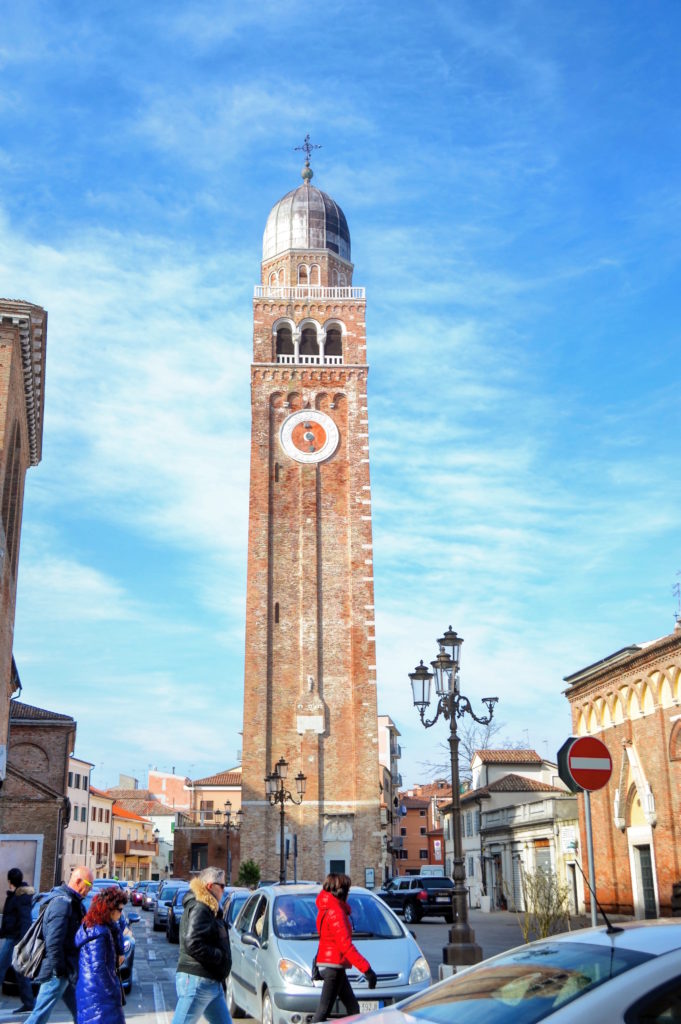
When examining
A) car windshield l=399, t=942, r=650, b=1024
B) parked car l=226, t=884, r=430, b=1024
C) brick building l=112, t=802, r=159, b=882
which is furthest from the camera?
brick building l=112, t=802, r=159, b=882

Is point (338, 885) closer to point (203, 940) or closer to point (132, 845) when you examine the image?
point (203, 940)

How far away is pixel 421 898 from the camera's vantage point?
37750mm

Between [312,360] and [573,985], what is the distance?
159 feet

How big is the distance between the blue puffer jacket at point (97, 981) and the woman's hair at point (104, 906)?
0.14 feet

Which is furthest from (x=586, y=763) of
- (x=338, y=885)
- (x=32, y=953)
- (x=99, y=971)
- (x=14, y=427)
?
(x=14, y=427)

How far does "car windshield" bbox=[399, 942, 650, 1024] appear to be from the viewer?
3.70 metres

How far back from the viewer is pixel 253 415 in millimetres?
49594

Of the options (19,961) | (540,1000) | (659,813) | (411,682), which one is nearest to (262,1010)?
(19,961)

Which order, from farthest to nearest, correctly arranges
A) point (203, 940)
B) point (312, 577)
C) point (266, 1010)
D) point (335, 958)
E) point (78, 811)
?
point (78, 811)
point (312, 577)
point (266, 1010)
point (335, 958)
point (203, 940)

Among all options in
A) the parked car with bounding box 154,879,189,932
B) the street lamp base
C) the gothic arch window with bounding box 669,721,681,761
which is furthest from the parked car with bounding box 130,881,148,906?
the street lamp base

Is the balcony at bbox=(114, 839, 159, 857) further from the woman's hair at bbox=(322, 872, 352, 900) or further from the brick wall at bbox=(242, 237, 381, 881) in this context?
the woman's hair at bbox=(322, 872, 352, 900)

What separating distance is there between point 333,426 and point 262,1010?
41070 millimetres

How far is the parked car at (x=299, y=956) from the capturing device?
9055 millimetres

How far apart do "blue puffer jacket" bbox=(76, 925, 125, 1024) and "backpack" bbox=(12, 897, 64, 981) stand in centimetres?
141
